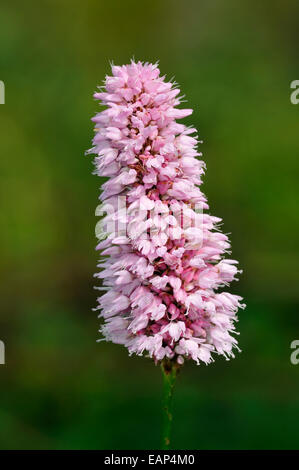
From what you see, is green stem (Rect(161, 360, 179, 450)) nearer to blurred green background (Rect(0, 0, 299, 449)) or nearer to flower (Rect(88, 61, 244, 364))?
flower (Rect(88, 61, 244, 364))

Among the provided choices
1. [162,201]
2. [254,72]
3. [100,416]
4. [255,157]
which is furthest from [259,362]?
[162,201]

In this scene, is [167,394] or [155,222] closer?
[155,222]

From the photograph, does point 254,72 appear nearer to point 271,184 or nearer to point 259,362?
point 271,184

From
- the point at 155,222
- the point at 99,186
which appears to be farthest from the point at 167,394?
the point at 99,186

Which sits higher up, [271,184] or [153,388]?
[271,184]

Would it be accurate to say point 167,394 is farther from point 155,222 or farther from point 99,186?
point 99,186

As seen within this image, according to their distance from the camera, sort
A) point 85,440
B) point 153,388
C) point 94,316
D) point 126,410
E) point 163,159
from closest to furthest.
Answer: point 163,159
point 85,440
point 126,410
point 153,388
point 94,316

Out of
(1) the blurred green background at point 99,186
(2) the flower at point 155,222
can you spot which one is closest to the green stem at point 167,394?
(2) the flower at point 155,222

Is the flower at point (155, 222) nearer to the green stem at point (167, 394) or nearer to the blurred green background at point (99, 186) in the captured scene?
the green stem at point (167, 394)
